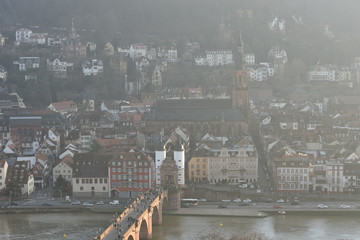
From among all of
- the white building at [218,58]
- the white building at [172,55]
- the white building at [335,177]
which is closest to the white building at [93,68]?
the white building at [172,55]

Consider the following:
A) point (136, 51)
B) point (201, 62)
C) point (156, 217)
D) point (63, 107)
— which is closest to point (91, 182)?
point (156, 217)

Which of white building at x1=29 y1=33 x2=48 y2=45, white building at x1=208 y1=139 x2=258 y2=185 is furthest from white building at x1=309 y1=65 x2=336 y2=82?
white building at x1=208 y1=139 x2=258 y2=185

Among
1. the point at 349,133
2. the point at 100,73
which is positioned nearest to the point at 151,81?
the point at 100,73

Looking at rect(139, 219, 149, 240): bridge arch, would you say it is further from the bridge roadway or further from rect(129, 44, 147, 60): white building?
rect(129, 44, 147, 60): white building

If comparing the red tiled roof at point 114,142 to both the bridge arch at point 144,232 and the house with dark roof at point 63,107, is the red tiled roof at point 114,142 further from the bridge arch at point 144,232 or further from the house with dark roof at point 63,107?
the house with dark roof at point 63,107

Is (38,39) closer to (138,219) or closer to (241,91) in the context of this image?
(241,91)

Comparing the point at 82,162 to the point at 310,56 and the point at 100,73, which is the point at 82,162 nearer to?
the point at 100,73
